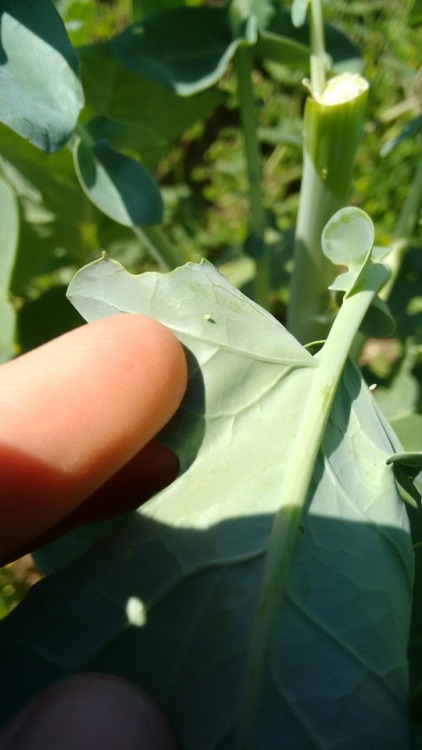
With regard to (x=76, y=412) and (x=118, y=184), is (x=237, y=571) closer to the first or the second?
(x=76, y=412)

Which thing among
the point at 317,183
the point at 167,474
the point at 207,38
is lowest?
the point at 167,474

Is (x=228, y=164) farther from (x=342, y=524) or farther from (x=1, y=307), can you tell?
(x=342, y=524)

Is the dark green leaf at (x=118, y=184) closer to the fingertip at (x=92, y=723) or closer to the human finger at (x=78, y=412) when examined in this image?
the human finger at (x=78, y=412)

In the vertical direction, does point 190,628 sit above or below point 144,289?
below

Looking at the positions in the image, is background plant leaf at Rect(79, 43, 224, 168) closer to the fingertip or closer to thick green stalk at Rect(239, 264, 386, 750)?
thick green stalk at Rect(239, 264, 386, 750)

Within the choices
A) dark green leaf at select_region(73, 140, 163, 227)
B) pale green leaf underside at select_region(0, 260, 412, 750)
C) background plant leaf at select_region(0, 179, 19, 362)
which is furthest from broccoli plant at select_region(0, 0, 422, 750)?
background plant leaf at select_region(0, 179, 19, 362)

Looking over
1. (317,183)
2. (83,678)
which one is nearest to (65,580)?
(83,678)
